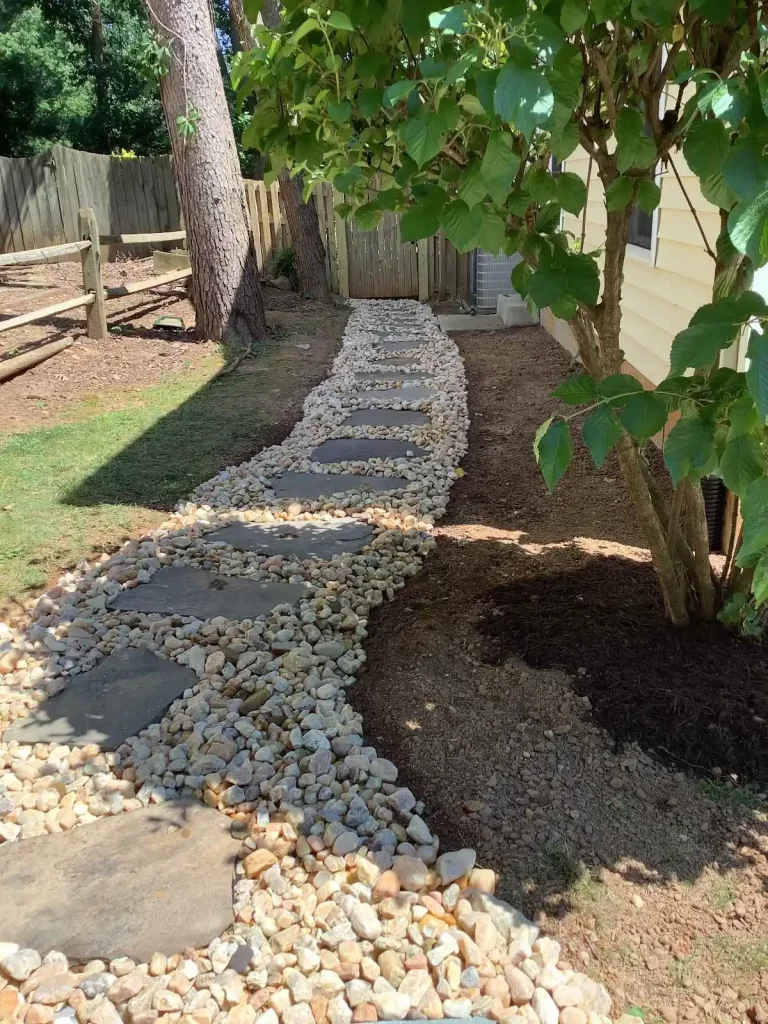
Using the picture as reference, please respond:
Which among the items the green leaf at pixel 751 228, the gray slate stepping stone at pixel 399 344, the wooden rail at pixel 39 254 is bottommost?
the gray slate stepping stone at pixel 399 344

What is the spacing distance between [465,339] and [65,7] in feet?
54.9

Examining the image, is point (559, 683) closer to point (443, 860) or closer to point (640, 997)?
point (443, 860)

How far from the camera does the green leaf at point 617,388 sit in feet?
5.46

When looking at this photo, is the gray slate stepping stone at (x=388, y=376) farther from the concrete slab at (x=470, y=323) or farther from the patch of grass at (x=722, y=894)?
the patch of grass at (x=722, y=894)

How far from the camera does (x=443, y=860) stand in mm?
1903

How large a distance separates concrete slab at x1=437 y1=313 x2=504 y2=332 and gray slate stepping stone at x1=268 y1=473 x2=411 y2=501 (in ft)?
17.6

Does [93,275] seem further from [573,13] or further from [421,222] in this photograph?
[573,13]

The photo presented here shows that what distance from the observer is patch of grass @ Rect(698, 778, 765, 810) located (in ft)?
6.93

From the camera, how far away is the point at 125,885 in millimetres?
1860

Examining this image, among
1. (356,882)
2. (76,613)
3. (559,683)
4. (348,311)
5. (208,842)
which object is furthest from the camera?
(348,311)

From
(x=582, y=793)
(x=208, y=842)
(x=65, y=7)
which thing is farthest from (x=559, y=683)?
(x=65, y=7)

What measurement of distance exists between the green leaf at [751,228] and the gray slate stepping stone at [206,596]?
7.44ft

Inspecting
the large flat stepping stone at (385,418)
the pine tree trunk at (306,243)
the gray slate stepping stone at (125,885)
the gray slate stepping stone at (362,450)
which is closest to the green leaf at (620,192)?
the gray slate stepping stone at (125,885)

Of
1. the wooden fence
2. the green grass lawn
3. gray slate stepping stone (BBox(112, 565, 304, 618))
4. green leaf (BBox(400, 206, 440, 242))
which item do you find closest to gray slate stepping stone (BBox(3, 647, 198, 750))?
gray slate stepping stone (BBox(112, 565, 304, 618))
